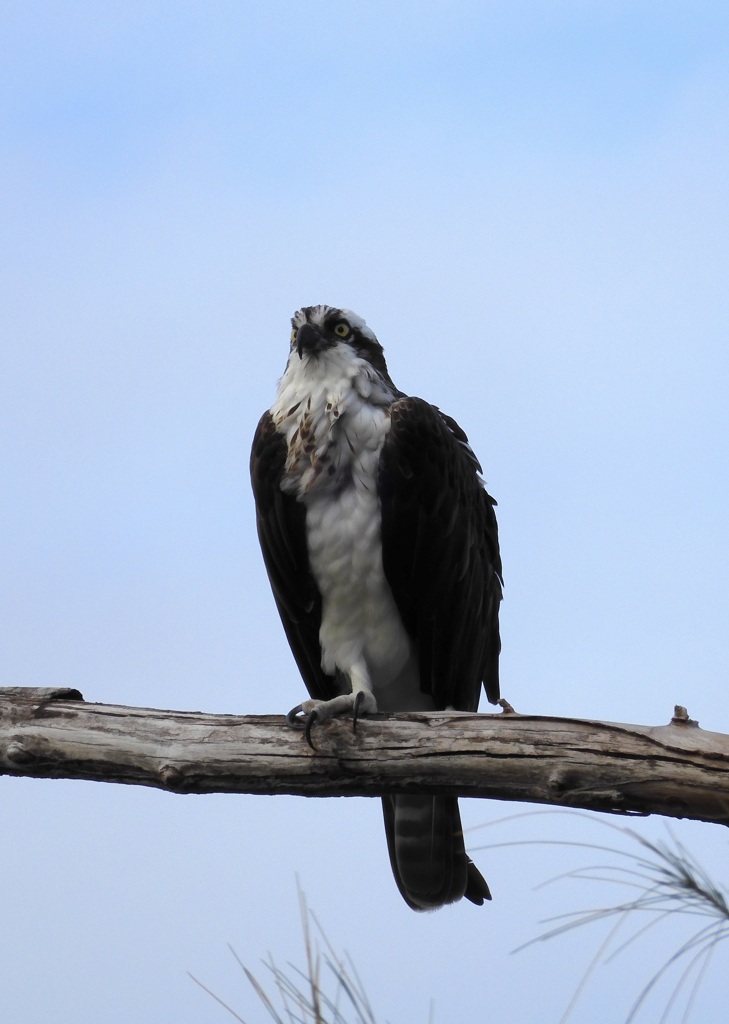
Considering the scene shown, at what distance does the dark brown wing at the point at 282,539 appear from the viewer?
4.55 m

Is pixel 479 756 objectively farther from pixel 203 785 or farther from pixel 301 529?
Result: pixel 301 529

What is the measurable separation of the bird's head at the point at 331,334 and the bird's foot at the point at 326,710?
4.76 ft

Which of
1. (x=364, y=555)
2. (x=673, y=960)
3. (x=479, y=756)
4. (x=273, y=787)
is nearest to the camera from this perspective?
(x=673, y=960)

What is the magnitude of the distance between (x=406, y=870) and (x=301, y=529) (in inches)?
54.7

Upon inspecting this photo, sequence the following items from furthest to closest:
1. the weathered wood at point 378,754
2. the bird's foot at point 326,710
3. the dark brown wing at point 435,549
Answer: the dark brown wing at point 435,549 → the bird's foot at point 326,710 → the weathered wood at point 378,754

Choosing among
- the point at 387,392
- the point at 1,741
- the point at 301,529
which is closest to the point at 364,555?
the point at 301,529

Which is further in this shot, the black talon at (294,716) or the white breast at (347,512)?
the white breast at (347,512)

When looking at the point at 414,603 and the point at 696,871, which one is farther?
the point at 414,603

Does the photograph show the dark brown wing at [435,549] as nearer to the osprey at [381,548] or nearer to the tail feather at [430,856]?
the osprey at [381,548]

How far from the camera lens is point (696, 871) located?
248 cm

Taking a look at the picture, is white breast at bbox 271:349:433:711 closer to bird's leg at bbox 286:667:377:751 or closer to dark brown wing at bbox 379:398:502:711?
dark brown wing at bbox 379:398:502:711

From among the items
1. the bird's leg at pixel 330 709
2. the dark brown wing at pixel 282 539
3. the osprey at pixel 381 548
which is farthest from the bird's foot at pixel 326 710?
the dark brown wing at pixel 282 539

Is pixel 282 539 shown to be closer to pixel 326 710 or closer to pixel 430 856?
pixel 326 710

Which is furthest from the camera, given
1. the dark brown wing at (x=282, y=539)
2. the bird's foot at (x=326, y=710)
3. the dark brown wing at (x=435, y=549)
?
the dark brown wing at (x=282, y=539)
